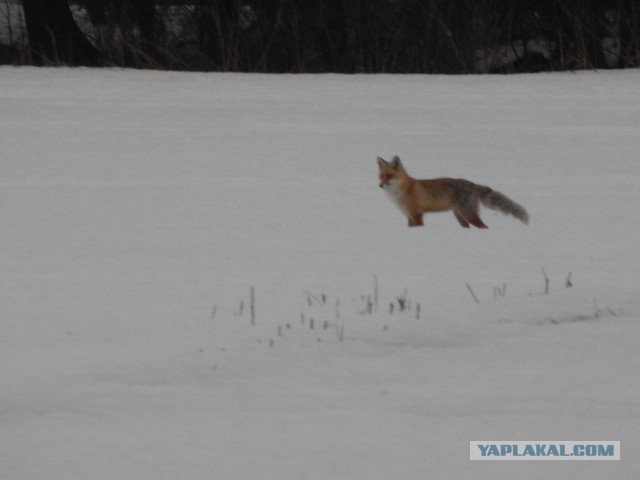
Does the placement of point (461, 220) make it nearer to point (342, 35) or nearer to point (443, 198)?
point (443, 198)

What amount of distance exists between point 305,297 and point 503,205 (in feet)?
5.50

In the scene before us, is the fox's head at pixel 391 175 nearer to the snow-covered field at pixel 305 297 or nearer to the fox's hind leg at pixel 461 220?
the snow-covered field at pixel 305 297

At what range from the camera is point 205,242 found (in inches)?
228

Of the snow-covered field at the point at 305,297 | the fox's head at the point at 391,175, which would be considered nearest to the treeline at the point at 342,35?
the snow-covered field at the point at 305,297

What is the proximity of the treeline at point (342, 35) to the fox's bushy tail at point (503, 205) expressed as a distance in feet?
20.0

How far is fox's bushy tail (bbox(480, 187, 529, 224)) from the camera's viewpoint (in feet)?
19.7

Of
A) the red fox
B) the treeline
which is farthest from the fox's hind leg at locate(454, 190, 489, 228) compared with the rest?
the treeline

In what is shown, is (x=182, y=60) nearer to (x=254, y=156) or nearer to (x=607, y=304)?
(x=254, y=156)

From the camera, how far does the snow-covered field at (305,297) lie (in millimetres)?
3412

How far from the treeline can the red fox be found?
609 centimetres

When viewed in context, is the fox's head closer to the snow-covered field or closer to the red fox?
the red fox

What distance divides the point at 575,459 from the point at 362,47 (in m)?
9.62

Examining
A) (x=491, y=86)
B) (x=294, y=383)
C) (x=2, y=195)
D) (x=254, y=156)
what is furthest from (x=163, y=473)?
Answer: (x=491, y=86)

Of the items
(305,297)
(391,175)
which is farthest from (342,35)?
(305,297)
